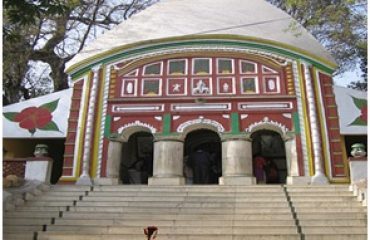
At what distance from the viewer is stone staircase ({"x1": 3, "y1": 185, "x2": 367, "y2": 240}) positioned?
8.11 meters

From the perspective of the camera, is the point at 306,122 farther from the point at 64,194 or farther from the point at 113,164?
the point at 64,194

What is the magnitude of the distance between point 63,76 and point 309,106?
11609mm

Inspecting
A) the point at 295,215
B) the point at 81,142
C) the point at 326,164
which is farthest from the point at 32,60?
the point at 295,215

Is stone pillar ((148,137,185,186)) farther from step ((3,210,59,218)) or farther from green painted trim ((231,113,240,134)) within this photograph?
step ((3,210,59,218))

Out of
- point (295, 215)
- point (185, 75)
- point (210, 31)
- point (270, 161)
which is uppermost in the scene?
point (210, 31)

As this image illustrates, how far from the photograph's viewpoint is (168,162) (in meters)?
12.5

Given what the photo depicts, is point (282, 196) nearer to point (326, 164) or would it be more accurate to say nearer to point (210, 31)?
point (326, 164)

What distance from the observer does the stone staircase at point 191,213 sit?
26.6 ft

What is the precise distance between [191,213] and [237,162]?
351cm

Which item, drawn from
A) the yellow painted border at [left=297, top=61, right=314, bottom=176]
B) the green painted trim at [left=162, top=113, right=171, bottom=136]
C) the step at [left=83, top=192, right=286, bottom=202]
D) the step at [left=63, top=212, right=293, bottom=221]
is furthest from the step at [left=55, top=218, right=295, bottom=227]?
the green painted trim at [left=162, top=113, right=171, bottom=136]

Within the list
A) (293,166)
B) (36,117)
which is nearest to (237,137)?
(293,166)

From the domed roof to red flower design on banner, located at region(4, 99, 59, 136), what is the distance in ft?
4.93

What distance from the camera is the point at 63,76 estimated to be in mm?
20672

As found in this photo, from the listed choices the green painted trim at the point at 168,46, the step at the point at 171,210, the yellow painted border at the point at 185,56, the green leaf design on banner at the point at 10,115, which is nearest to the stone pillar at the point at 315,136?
the green painted trim at the point at 168,46
